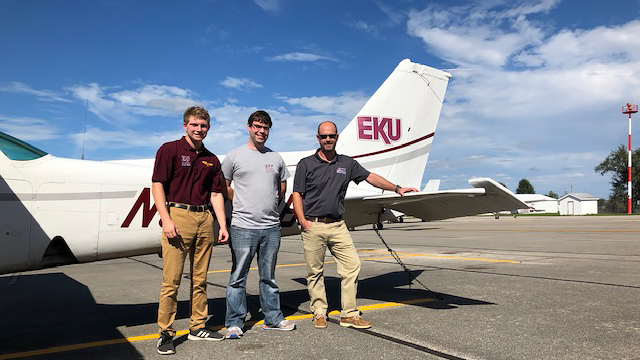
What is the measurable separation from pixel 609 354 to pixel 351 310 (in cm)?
210

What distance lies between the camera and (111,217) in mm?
4137

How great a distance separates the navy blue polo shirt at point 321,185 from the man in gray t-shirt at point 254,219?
0.86 ft

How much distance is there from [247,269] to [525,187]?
141 metres

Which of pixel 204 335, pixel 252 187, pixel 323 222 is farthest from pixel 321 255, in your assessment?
pixel 204 335

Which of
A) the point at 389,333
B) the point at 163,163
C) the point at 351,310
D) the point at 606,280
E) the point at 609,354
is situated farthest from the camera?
the point at 606,280

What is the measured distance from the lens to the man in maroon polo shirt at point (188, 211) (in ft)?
12.0

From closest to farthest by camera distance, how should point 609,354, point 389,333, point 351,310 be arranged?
point 609,354, point 389,333, point 351,310

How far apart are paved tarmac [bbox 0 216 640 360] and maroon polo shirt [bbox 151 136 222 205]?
1271 millimetres

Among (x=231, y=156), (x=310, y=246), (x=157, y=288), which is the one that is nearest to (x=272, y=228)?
(x=310, y=246)

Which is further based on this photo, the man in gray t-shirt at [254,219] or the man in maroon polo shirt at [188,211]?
the man in gray t-shirt at [254,219]

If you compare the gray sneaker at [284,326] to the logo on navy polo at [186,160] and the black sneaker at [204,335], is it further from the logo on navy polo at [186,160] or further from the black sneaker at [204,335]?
the logo on navy polo at [186,160]

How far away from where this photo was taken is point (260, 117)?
415 cm

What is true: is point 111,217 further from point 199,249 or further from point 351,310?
point 351,310

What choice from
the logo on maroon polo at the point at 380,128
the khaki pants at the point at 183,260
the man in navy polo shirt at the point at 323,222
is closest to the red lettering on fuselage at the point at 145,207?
the khaki pants at the point at 183,260
